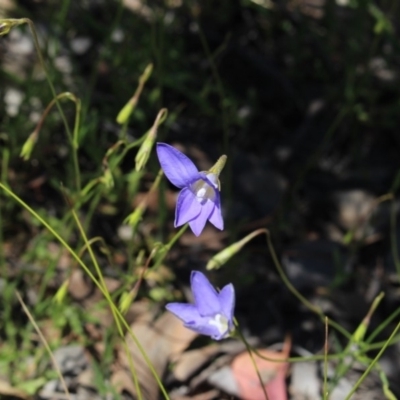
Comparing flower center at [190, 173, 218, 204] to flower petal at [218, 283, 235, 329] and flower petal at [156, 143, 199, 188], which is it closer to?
flower petal at [156, 143, 199, 188]

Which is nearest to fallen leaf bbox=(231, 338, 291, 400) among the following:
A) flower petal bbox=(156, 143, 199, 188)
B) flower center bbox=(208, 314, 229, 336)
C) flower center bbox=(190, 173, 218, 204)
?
flower center bbox=(208, 314, 229, 336)

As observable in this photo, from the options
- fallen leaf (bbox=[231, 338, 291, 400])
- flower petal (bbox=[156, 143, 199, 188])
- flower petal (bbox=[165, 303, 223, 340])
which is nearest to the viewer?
flower petal (bbox=[156, 143, 199, 188])

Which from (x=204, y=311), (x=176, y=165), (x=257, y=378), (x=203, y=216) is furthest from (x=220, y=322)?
(x=257, y=378)

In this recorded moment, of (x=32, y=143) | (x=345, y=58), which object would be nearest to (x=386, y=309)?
(x=345, y=58)

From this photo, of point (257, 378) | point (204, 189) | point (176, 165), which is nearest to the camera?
point (176, 165)

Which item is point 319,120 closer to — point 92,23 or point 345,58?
point 345,58

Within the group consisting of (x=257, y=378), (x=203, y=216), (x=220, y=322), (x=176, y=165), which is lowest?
(x=257, y=378)

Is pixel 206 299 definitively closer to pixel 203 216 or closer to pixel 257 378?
pixel 203 216

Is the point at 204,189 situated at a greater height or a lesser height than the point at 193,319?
greater
